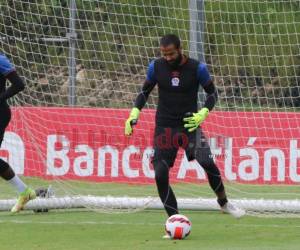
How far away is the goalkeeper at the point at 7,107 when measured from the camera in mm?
10867

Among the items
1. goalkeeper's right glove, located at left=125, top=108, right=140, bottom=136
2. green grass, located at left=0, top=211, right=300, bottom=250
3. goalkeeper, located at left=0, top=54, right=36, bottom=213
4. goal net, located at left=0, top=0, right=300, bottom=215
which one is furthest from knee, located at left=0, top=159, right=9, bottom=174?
goalkeeper's right glove, located at left=125, top=108, right=140, bottom=136

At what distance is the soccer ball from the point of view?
9.45 m

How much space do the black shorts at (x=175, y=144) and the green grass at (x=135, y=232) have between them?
795mm

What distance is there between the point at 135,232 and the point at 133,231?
0.32ft

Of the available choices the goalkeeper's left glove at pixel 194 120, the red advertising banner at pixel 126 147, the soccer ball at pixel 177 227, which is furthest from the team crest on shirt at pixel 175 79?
the red advertising banner at pixel 126 147

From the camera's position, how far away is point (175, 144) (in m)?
9.91

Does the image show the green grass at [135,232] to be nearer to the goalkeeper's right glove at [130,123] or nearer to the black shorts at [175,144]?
the black shorts at [175,144]

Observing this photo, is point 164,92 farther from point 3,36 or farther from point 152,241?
point 3,36

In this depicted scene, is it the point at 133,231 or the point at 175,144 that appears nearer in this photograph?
the point at 175,144

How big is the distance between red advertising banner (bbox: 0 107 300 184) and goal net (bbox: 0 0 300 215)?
2 centimetres

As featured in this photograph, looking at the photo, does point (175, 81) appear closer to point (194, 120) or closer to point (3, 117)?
point (194, 120)

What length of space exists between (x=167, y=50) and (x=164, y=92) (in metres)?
0.62

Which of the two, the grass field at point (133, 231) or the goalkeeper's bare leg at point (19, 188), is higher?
the goalkeeper's bare leg at point (19, 188)

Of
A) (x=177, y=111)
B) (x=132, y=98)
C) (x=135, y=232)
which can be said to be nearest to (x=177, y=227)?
(x=135, y=232)
